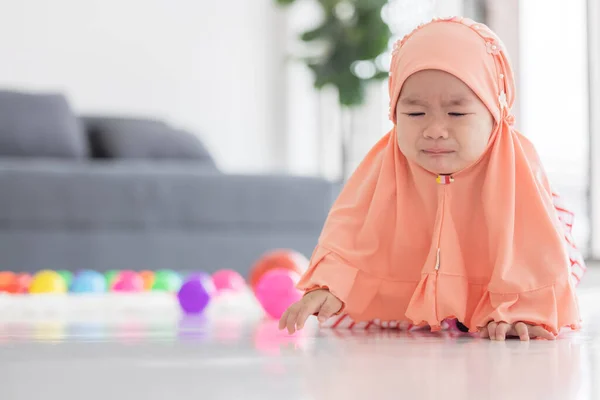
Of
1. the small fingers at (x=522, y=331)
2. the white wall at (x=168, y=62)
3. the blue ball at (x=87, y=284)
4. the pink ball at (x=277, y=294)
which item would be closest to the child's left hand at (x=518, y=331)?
the small fingers at (x=522, y=331)

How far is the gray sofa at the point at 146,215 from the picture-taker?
A: 10.7ft

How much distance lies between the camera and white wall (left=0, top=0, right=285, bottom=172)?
214 inches

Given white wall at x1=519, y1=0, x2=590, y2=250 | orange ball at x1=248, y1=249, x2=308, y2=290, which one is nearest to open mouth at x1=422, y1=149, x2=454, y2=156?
orange ball at x1=248, y1=249, x2=308, y2=290

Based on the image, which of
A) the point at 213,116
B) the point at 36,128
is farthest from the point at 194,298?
the point at 213,116

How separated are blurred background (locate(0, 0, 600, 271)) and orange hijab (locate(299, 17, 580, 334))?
1.93 m

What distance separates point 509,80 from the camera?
59.7 inches

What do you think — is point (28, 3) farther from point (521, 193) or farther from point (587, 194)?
point (521, 193)

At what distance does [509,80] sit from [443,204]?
0.27 metres

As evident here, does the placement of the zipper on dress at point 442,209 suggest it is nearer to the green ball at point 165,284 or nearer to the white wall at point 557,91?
the green ball at point 165,284

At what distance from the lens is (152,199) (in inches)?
134

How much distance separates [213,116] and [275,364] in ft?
16.0

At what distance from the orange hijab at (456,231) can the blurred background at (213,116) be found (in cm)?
193

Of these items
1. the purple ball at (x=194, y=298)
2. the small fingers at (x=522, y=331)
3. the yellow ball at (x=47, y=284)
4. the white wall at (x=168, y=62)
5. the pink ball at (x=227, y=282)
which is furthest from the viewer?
the white wall at (x=168, y=62)

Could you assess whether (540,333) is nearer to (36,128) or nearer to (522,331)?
(522,331)
